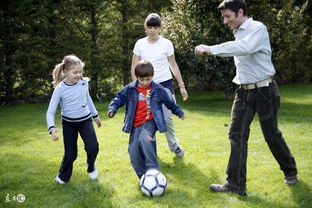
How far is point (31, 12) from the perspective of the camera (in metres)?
15.8

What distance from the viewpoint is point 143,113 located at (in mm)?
5457

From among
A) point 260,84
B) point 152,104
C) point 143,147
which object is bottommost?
point 143,147

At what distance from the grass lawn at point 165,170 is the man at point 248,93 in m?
0.42

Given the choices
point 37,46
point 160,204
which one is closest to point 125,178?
point 160,204

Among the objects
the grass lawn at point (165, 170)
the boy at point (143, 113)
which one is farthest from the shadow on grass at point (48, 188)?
the boy at point (143, 113)

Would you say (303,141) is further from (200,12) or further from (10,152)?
(200,12)

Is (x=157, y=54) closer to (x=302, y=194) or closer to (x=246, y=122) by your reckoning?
(x=246, y=122)

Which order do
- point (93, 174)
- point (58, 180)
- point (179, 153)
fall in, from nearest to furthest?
1. point (58, 180)
2. point (93, 174)
3. point (179, 153)

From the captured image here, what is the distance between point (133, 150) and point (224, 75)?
8802 millimetres

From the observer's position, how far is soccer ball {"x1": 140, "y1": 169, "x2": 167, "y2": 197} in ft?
16.4

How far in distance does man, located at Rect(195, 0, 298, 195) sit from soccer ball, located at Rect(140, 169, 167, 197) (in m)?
0.71

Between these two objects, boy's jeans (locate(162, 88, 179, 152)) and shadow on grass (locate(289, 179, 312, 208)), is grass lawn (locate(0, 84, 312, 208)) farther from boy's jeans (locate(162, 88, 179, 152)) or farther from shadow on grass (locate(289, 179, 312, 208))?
boy's jeans (locate(162, 88, 179, 152))

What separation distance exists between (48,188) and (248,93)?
296cm
